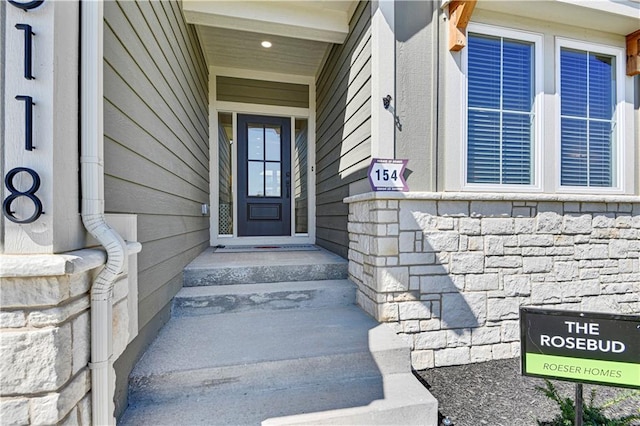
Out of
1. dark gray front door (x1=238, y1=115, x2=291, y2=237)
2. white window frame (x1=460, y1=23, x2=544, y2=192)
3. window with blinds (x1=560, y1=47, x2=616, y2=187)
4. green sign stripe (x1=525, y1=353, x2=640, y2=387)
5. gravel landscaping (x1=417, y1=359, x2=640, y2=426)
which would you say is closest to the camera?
green sign stripe (x1=525, y1=353, x2=640, y2=387)

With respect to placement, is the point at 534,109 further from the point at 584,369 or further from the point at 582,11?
the point at 584,369

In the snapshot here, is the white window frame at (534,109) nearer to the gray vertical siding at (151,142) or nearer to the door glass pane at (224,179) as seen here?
the gray vertical siding at (151,142)

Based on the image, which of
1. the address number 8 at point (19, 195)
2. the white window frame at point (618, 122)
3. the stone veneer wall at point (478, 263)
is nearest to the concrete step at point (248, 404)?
the stone veneer wall at point (478, 263)

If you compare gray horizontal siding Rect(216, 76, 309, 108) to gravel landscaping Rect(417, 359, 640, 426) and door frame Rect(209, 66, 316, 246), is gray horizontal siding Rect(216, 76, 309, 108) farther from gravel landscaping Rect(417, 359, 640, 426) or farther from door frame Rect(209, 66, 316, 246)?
gravel landscaping Rect(417, 359, 640, 426)

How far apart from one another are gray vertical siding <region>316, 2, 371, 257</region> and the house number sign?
6.71ft

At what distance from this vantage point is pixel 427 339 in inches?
93.0

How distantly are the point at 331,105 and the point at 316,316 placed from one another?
258cm

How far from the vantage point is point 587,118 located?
2.91 m

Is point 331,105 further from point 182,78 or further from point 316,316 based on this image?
point 316,316

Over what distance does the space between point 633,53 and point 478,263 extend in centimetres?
273

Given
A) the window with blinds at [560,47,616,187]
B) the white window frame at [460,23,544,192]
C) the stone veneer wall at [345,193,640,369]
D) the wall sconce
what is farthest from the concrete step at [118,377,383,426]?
the window with blinds at [560,47,616,187]

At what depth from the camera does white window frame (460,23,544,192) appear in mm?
2520

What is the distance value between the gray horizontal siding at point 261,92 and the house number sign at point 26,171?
3.58 meters

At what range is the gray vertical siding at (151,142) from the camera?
4.66ft
